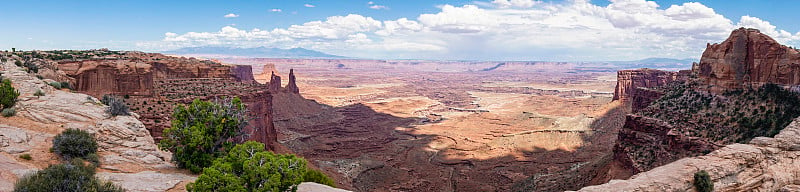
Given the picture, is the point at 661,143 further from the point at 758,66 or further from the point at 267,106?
the point at 267,106

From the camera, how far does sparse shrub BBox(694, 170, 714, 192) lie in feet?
43.4

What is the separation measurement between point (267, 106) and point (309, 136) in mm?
22777

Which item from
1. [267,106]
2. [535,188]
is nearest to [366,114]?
[267,106]

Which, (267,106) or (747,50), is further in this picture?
(267,106)

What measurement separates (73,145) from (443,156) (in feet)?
132

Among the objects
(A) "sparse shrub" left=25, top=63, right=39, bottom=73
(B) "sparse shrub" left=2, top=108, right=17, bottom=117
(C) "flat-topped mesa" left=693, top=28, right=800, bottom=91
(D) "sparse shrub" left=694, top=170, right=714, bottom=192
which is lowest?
(D) "sparse shrub" left=694, top=170, right=714, bottom=192

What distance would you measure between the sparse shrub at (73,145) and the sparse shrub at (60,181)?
175 inches

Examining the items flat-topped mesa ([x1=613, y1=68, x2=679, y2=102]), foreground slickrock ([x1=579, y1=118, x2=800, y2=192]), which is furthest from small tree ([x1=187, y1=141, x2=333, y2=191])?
flat-topped mesa ([x1=613, y1=68, x2=679, y2=102])

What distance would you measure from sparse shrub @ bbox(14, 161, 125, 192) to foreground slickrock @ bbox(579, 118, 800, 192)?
1478 centimetres

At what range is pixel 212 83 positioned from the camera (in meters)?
35.8

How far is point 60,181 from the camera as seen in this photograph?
12109mm

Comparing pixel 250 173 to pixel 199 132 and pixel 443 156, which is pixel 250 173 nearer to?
pixel 199 132

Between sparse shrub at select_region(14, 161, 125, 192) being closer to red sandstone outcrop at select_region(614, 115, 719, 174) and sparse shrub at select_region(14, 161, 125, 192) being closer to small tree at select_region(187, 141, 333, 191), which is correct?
small tree at select_region(187, 141, 333, 191)

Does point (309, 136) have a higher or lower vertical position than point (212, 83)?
lower
